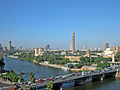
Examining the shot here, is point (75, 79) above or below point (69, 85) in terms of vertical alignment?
above

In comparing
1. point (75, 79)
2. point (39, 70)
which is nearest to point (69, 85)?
point (75, 79)

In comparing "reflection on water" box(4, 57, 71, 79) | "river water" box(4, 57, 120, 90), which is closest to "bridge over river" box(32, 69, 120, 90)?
"river water" box(4, 57, 120, 90)

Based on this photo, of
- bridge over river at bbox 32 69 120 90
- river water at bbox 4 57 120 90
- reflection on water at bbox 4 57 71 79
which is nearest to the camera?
bridge over river at bbox 32 69 120 90

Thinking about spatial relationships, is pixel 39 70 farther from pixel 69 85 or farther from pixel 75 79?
pixel 75 79

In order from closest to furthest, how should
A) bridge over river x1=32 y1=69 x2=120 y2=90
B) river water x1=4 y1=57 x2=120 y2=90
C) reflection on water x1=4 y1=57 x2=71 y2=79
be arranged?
bridge over river x1=32 y1=69 x2=120 y2=90, river water x1=4 y1=57 x2=120 y2=90, reflection on water x1=4 y1=57 x2=71 y2=79

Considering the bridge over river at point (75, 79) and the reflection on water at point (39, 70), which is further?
the reflection on water at point (39, 70)

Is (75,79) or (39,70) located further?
(39,70)

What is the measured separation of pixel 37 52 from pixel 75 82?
46.8 m

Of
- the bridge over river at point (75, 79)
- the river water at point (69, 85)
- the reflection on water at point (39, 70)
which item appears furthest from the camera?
the reflection on water at point (39, 70)

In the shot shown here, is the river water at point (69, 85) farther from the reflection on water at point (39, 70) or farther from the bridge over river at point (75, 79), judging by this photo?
the bridge over river at point (75, 79)

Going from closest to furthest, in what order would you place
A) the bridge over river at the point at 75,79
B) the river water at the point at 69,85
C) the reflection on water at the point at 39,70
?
Result: the bridge over river at the point at 75,79, the river water at the point at 69,85, the reflection on water at the point at 39,70

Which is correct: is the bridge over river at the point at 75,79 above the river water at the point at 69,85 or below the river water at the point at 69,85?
above

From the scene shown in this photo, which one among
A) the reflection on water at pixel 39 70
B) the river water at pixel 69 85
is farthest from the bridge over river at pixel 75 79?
the reflection on water at pixel 39 70

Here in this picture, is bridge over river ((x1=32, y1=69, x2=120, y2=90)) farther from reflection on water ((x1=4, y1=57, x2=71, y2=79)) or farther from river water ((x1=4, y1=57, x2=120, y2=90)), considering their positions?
reflection on water ((x1=4, y1=57, x2=71, y2=79))
